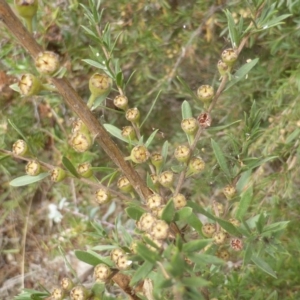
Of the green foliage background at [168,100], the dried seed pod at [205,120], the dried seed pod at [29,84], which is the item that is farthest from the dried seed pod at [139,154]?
the green foliage background at [168,100]

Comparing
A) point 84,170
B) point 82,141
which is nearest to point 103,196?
point 84,170

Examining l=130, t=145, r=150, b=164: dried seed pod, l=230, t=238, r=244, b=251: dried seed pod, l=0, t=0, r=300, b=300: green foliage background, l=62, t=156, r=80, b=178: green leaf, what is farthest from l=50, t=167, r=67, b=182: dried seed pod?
l=0, t=0, r=300, b=300: green foliage background

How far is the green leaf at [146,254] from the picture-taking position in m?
0.71

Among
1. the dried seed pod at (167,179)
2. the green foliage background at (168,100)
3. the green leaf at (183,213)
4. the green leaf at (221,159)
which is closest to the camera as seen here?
the green leaf at (183,213)

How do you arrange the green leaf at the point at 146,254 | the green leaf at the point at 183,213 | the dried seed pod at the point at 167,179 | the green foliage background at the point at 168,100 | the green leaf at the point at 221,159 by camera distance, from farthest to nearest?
the green foliage background at the point at 168,100 < the green leaf at the point at 221,159 < the dried seed pod at the point at 167,179 < the green leaf at the point at 183,213 < the green leaf at the point at 146,254

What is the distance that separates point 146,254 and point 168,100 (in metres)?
1.76

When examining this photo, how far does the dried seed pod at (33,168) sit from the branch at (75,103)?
0.49ft

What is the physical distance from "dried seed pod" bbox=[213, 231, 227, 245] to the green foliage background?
0.70 meters

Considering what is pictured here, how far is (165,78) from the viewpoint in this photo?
2.14 meters

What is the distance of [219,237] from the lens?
3.12 feet

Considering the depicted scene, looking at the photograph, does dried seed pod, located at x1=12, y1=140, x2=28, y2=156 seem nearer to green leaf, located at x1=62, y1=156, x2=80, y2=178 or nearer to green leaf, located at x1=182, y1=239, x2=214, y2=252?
green leaf, located at x1=62, y1=156, x2=80, y2=178

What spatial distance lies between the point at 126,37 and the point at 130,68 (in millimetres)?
217

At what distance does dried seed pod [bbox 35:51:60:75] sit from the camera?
73 centimetres

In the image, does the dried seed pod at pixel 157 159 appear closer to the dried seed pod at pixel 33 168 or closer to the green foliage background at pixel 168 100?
the dried seed pod at pixel 33 168
